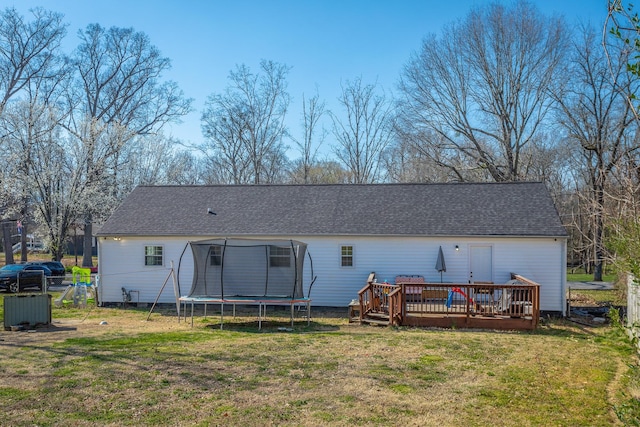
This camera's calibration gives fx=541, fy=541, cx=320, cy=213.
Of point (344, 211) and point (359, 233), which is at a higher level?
point (344, 211)

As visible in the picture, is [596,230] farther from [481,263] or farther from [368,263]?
[368,263]

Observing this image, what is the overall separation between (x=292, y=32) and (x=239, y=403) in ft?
54.5

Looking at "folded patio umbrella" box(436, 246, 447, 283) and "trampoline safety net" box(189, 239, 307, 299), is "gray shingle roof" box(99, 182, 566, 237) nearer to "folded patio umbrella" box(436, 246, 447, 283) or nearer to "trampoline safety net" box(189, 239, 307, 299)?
"folded patio umbrella" box(436, 246, 447, 283)

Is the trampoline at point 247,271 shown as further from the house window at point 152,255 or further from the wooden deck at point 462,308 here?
the house window at point 152,255

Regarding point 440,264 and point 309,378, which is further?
point 440,264

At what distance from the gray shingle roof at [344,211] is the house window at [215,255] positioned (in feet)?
9.68

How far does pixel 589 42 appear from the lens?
102 ft

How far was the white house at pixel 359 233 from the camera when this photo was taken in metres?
17.9

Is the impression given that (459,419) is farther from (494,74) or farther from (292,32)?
(494,74)

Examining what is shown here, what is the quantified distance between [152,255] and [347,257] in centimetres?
717

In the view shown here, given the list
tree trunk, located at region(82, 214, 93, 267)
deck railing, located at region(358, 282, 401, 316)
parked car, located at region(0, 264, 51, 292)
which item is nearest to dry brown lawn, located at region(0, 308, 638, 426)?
deck railing, located at region(358, 282, 401, 316)

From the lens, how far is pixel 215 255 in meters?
16.3

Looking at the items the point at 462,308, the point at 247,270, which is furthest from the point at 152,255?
the point at 462,308

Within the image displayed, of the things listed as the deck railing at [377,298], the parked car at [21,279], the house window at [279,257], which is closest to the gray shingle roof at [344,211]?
the house window at [279,257]
